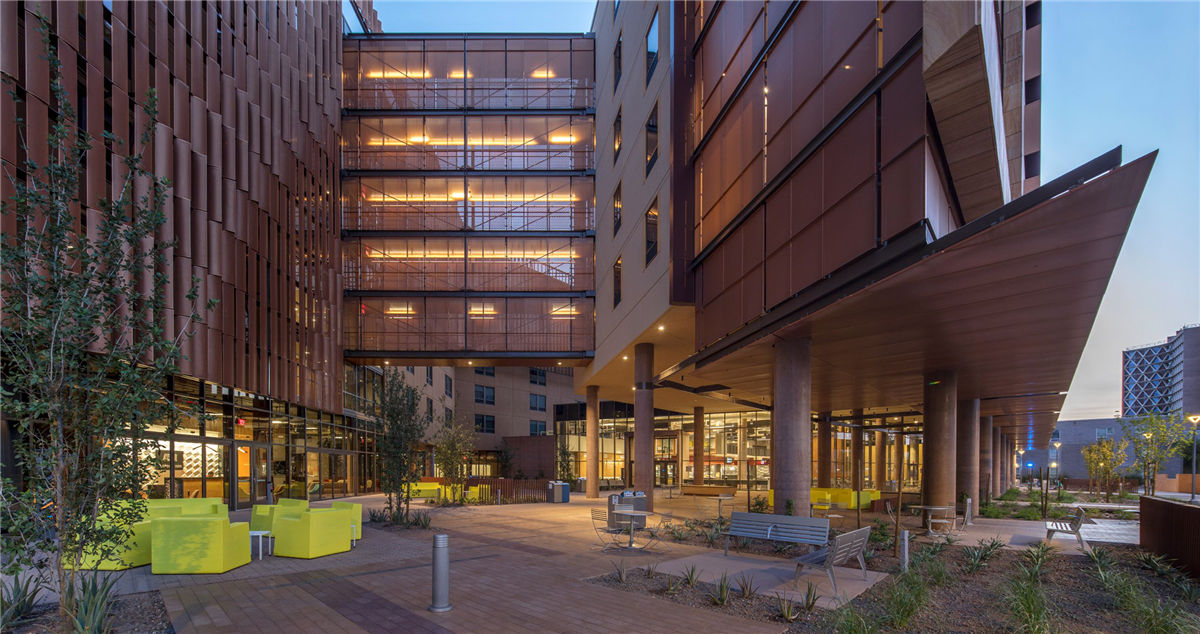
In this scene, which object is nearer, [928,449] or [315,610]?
[315,610]

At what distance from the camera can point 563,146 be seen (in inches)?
1455

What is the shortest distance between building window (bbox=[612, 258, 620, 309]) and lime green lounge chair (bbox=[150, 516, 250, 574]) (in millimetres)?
19980

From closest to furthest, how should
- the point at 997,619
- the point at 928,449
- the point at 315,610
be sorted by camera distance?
the point at 997,619 < the point at 315,610 < the point at 928,449

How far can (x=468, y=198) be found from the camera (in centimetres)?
3650

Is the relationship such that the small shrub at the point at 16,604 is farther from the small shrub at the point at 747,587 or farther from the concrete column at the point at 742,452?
the concrete column at the point at 742,452

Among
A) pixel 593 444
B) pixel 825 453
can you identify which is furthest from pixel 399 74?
pixel 825 453

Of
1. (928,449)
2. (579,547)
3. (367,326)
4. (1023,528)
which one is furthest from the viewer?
(367,326)

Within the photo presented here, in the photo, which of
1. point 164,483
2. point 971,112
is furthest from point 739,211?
point 164,483

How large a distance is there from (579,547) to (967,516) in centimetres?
1209

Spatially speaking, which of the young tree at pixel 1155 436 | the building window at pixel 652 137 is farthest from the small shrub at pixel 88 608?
the young tree at pixel 1155 436

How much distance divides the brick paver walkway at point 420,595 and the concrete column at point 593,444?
59.0 feet

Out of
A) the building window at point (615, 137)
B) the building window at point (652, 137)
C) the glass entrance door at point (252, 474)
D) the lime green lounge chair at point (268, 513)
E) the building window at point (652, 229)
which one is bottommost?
the glass entrance door at point (252, 474)

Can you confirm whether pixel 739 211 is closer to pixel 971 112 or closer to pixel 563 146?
pixel 971 112

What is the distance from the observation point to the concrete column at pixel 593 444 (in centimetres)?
3228
